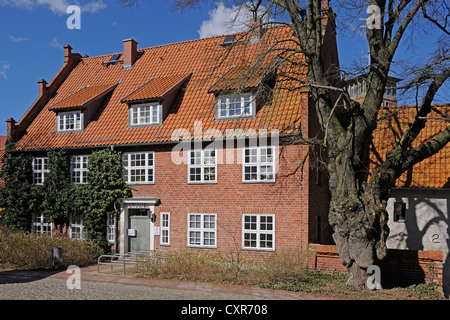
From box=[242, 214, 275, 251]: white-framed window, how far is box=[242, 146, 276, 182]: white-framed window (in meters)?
1.58

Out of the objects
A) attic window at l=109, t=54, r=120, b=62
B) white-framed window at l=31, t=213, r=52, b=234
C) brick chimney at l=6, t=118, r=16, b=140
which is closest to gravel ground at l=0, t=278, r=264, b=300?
white-framed window at l=31, t=213, r=52, b=234

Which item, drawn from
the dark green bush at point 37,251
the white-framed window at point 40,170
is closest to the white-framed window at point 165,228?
the dark green bush at point 37,251

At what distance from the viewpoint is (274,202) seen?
62.8 ft

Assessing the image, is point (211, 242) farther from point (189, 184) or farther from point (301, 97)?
point (301, 97)

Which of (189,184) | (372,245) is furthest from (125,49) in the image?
(372,245)

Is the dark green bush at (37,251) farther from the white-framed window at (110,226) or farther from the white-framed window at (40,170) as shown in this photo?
the white-framed window at (40,170)

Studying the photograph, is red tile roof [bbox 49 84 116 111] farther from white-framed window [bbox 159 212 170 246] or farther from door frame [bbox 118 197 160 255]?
white-framed window [bbox 159 212 170 246]

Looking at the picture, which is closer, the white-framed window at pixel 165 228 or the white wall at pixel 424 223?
the white wall at pixel 424 223

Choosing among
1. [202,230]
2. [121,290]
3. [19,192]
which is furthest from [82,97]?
[121,290]

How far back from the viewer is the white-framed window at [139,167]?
22.0 m

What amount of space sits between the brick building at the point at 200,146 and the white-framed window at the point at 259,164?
0.04 metres

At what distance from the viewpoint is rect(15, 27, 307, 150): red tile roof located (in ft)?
66.6

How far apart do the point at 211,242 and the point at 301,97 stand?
23.8 feet

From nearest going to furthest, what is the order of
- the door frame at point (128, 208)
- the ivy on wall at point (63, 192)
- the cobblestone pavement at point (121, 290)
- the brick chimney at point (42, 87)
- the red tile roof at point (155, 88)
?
the cobblestone pavement at point (121, 290), the door frame at point (128, 208), the ivy on wall at point (63, 192), the red tile roof at point (155, 88), the brick chimney at point (42, 87)
